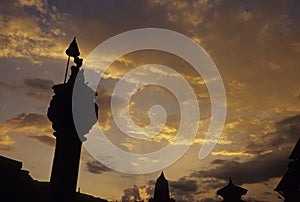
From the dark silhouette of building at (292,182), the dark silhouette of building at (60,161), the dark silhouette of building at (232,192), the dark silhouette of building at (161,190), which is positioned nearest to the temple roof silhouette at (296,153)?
the dark silhouette of building at (292,182)

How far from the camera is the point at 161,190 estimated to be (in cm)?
1908

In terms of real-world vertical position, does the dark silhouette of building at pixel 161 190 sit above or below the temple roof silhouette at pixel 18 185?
above

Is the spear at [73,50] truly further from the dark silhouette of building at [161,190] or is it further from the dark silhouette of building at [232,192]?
the dark silhouette of building at [232,192]

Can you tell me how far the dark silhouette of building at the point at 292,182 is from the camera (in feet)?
72.7

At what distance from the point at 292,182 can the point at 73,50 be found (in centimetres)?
1900

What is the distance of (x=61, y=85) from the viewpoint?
902cm

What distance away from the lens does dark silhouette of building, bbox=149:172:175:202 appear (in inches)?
720

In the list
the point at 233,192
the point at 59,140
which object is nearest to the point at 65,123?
the point at 59,140

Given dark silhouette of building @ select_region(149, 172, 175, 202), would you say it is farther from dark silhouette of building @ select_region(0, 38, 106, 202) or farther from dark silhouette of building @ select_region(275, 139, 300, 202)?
dark silhouette of building @ select_region(0, 38, 106, 202)

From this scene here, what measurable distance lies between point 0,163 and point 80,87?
2829 mm

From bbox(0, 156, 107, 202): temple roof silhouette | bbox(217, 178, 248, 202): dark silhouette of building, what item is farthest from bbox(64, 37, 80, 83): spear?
bbox(217, 178, 248, 202): dark silhouette of building

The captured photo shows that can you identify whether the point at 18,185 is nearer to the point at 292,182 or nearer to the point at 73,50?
the point at 73,50

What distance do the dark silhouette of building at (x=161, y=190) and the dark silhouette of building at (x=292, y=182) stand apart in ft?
29.7

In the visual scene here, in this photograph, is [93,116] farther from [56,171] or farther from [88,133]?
[56,171]
